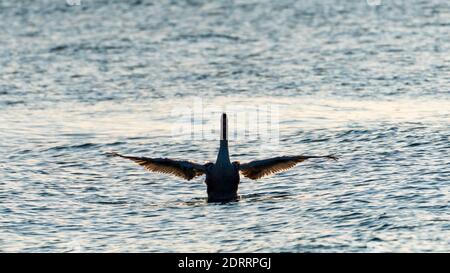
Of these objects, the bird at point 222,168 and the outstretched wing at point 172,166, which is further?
the outstretched wing at point 172,166

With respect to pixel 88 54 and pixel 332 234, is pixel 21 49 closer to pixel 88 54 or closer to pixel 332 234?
pixel 88 54

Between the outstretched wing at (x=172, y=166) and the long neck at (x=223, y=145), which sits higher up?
the long neck at (x=223, y=145)

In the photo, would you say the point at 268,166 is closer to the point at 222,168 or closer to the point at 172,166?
the point at 222,168

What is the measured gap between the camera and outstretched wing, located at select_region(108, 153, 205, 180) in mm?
23016

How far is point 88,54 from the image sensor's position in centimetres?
4103

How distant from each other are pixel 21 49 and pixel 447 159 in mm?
21737

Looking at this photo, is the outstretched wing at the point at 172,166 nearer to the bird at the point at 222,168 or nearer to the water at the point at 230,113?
the bird at the point at 222,168

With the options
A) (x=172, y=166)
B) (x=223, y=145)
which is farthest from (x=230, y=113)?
(x=223, y=145)

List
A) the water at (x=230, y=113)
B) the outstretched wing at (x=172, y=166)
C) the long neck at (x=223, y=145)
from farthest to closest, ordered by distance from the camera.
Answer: the outstretched wing at (x=172, y=166)
the long neck at (x=223, y=145)
the water at (x=230, y=113)

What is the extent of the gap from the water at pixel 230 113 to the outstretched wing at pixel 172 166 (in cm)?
53

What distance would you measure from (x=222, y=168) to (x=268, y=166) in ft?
3.34

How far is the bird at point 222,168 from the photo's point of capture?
74.6ft

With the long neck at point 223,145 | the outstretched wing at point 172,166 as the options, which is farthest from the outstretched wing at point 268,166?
the outstretched wing at point 172,166
